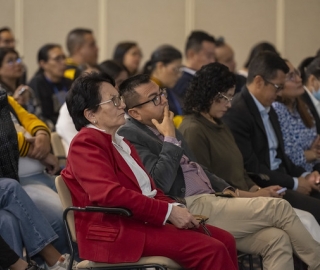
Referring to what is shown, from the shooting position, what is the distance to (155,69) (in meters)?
6.56

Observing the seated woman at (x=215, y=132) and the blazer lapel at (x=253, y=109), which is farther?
the blazer lapel at (x=253, y=109)

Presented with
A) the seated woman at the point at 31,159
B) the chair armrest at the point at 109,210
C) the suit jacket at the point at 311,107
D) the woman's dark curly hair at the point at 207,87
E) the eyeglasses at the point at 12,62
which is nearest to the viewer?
the chair armrest at the point at 109,210

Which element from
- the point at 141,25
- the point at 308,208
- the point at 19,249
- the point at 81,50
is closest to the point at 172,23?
the point at 141,25

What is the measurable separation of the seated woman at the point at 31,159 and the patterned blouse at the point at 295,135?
163 cm

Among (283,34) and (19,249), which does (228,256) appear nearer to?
(19,249)

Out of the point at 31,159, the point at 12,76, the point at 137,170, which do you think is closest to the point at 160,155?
the point at 137,170

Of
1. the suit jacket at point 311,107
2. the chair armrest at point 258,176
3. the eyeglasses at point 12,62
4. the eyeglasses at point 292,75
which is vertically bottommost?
the chair armrest at point 258,176

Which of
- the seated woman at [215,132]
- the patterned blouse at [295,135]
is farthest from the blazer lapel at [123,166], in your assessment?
the patterned blouse at [295,135]

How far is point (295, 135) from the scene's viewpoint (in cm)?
521

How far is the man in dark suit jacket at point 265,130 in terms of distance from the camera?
4750 millimetres

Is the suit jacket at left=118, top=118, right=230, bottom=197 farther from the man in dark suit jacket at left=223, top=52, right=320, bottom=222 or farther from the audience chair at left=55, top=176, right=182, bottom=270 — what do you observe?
the man in dark suit jacket at left=223, top=52, right=320, bottom=222

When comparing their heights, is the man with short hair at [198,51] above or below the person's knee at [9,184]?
above

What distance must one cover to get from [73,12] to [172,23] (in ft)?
3.99

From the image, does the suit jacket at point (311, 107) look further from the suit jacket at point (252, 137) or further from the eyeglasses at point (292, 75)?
the suit jacket at point (252, 137)
